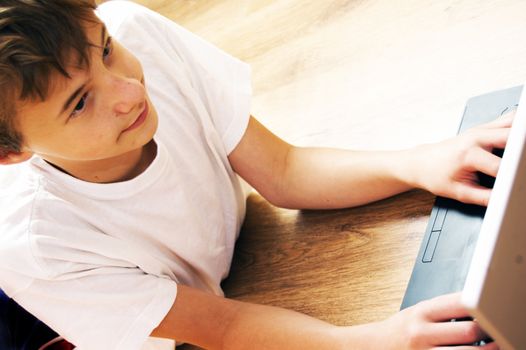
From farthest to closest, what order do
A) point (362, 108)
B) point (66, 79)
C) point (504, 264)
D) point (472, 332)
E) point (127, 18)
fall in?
1. point (362, 108)
2. point (127, 18)
3. point (66, 79)
4. point (472, 332)
5. point (504, 264)

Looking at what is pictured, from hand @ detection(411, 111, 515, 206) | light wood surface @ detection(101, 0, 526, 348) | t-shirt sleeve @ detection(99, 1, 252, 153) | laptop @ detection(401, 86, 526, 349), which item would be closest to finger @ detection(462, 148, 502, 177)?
hand @ detection(411, 111, 515, 206)

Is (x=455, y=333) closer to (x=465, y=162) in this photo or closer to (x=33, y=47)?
(x=465, y=162)

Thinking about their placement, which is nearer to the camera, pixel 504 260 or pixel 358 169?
pixel 504 260

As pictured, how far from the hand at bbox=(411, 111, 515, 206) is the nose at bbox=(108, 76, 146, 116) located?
351mm

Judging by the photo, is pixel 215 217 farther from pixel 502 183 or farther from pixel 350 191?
pixel 502 183

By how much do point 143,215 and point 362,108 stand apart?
39cm

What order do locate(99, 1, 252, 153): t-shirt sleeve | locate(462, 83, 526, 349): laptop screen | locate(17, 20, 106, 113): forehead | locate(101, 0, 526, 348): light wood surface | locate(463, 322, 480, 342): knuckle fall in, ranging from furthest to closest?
locate(99, 1, 252, 153): t-shirt sleeve → locate(101, 0, 526, 348): light wood surface → locate(17, 20, 106, 113): forehead → locate(463, 322, 480, 342): knuckle → locate(462, 83, 526, 349): laptop screen

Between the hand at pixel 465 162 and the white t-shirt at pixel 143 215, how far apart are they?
0.94 feet

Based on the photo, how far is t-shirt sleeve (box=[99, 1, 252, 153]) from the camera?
86 cm

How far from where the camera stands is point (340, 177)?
814 millimetres

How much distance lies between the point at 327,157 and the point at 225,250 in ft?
0.68

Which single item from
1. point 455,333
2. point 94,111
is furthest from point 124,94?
point 455,333

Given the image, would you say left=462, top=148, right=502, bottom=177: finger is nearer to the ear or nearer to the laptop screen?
the laptop screen

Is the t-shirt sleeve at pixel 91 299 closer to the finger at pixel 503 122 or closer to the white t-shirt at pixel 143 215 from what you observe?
the white t-shirt at pixel 143 215
